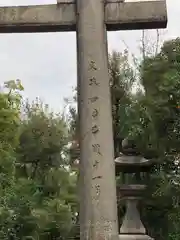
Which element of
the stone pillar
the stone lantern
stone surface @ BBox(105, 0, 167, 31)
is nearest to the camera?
the stone pillar

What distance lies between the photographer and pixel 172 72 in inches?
363

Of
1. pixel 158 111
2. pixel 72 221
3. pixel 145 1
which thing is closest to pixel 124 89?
pixel 158 111

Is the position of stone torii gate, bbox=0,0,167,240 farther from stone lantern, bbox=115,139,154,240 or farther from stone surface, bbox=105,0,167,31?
stone lantern, bbox=115,139,154,240

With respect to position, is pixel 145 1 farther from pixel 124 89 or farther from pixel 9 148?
pixel 124 89

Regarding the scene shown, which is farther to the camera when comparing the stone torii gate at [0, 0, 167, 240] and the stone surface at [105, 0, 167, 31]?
the stone surface at [105, 0, 167, 31]

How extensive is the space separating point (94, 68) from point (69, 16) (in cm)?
60

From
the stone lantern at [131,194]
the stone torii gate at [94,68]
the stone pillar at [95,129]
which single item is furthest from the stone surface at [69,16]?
the stone lantern at [131,194]

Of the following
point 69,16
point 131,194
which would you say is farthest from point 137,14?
point 131,194

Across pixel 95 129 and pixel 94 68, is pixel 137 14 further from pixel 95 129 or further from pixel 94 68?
pixel 95 129

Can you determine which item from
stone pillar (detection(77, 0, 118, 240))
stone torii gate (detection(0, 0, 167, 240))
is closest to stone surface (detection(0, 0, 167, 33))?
stone torii gate (detection(0, 0, 167, 240))

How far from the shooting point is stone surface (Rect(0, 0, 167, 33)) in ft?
14.1

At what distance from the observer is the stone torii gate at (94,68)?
3.89 m

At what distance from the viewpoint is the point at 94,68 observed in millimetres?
4199

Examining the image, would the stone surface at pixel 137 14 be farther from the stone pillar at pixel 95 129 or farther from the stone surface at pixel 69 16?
the stone pillar at pixel 95 129
